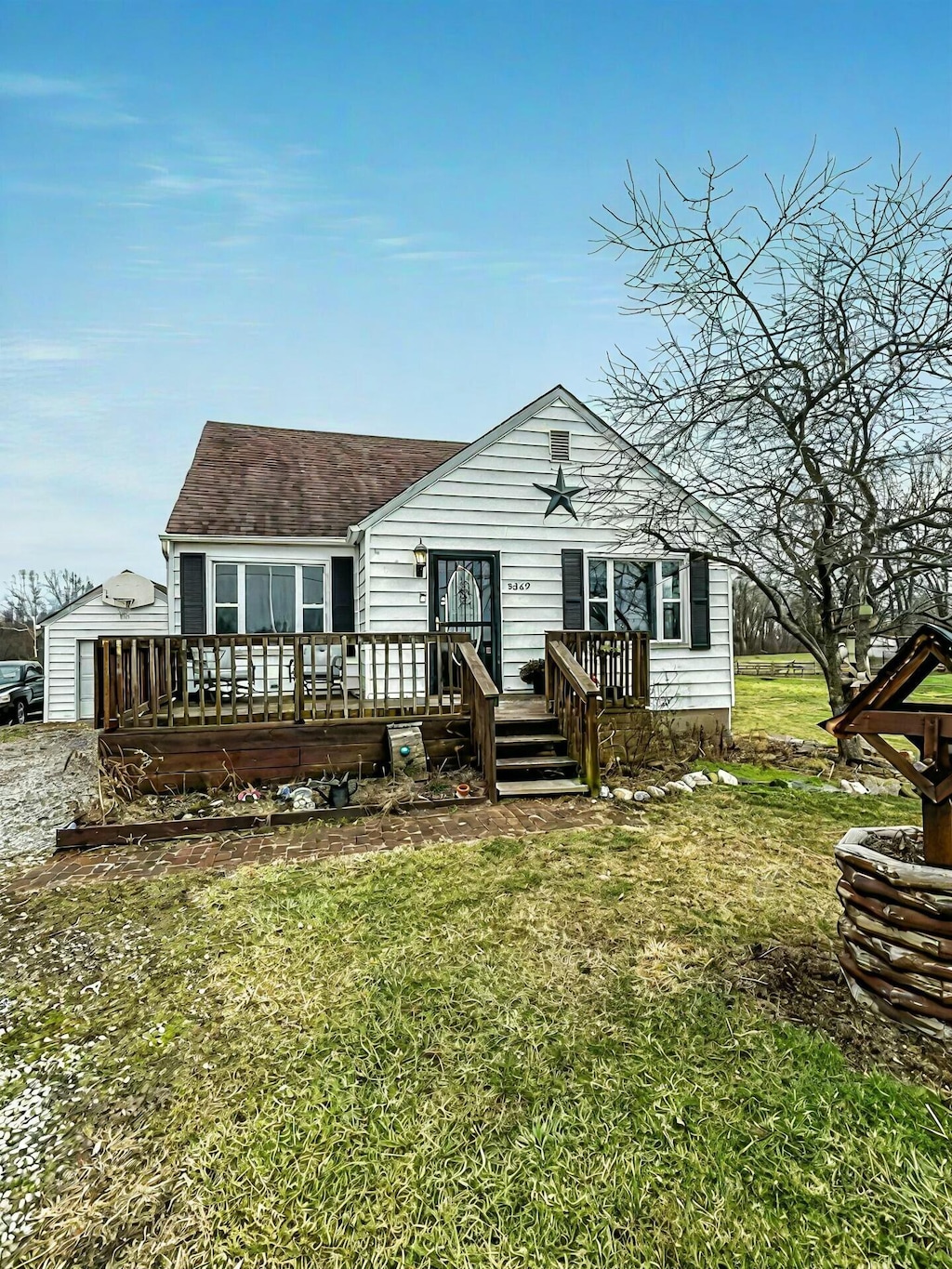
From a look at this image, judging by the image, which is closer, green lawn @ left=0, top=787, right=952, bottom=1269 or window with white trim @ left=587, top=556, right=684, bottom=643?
green lawn @ left=0, top=787, right=952, bottom=1269

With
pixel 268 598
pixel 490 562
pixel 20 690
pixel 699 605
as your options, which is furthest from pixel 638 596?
pixel 20 690

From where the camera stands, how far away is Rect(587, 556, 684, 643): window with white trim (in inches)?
372

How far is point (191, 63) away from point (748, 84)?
7.39 meters

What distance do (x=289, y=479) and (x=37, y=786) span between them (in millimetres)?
6192

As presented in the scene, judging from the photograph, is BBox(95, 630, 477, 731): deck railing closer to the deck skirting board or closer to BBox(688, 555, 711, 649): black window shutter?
the deck skirting board

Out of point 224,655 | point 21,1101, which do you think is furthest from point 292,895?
point 224,655

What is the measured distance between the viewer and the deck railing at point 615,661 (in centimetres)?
762

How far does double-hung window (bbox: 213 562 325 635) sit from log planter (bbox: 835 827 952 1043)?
7.64 m

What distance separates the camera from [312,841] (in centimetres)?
512

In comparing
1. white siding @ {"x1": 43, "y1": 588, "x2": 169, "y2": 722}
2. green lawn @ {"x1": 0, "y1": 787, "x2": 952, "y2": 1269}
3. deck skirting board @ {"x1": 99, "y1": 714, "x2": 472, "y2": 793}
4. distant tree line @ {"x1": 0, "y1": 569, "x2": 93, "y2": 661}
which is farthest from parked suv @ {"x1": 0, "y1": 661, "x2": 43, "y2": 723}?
distant tree line @ {"x1": 0, "y1": 569, "x2": 93, "y2": 661}

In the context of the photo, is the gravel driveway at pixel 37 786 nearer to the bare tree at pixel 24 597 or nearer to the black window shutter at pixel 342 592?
the black window shutter at pixel 342 592

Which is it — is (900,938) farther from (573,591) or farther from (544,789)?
(573,591)

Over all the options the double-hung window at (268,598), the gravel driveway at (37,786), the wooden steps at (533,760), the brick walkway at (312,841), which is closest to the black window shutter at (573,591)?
the wooden steps at (533,760)

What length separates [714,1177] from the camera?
1.79 m
